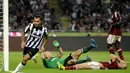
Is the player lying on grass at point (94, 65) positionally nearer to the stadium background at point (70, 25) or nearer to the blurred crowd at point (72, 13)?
the stadium background at point (70, 25)

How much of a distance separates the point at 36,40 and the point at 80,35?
1437 cm

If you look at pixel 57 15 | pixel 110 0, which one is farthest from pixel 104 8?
pixel 57 15

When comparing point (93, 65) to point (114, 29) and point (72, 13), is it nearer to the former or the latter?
point (114, 29)

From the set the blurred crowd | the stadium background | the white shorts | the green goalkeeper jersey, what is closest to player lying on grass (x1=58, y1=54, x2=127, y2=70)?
the white shorts

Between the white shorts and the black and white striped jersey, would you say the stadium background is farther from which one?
the black and white striped jersey

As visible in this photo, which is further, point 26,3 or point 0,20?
point 26,3

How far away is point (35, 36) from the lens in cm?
1619

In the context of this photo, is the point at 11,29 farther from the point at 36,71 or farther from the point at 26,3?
the point at 36,71

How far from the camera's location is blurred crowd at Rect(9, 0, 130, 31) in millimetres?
31719

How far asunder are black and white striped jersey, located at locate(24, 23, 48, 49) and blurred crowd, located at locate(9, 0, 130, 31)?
14.2 metres

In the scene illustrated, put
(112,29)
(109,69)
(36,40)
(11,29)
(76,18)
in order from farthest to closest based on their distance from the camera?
(76,18) < (11,29) < (112,29) < (109,69) < (36,40)

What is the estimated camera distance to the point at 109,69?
56.3 feet

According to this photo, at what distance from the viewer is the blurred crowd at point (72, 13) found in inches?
1249

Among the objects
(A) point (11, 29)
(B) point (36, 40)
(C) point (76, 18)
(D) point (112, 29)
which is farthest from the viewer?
(C) point (76, 18)
